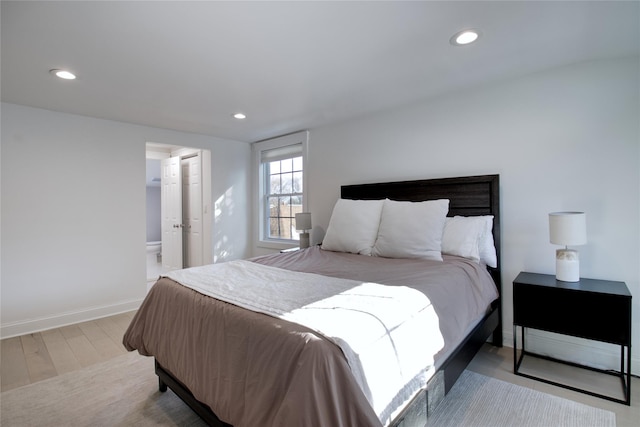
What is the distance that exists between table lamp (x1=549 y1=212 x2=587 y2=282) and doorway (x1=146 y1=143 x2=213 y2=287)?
14.0ft

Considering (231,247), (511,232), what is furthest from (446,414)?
(231,247)

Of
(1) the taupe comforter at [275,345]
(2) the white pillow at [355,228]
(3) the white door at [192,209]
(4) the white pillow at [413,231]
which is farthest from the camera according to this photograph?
(3) the white door at [192,209]

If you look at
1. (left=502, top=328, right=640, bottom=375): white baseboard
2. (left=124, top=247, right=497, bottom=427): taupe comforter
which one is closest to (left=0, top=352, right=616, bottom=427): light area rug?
(left=124, top=247, right=497, bottom=427): taupe comforter

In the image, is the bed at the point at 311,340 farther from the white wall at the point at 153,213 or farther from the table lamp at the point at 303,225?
the white wall at the point at 153,213


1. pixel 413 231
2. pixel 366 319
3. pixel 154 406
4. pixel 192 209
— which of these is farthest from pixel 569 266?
pixel 192 209

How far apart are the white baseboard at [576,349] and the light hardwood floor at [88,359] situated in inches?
4.9

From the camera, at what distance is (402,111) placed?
329cm

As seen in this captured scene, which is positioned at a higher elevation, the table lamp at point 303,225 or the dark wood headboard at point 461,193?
the dark wood headboard at point 461,193

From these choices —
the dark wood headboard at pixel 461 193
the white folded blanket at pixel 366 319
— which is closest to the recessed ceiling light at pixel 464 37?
the dark wood headboard at pixel 461 193

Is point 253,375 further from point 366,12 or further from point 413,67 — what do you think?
point 413,67

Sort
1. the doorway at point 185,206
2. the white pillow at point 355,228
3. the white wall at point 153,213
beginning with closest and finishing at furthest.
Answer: the white pillow at point 355,228 < the doorway at point 185,206 < the white wall at point 153,213

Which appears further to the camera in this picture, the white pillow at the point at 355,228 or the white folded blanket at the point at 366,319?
the white pillow at the point at 355,228

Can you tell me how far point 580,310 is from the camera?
204 cm

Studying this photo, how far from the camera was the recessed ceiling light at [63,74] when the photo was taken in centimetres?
234
